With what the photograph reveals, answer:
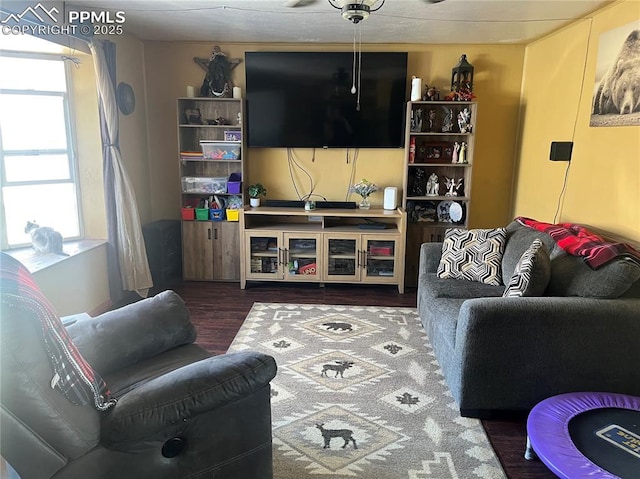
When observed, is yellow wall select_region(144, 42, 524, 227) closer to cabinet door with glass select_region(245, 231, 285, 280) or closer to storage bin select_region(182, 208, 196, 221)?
storage bin select_region(182, 208, 196, 221)

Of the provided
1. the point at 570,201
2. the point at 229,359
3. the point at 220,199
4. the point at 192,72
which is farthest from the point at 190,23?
the point at 570,201

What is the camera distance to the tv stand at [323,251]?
13.9 ft

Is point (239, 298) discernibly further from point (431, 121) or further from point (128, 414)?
point (128, 414)

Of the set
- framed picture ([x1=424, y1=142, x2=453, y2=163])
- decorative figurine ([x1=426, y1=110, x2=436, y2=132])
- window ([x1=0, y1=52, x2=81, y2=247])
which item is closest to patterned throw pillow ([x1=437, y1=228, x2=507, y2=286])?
framed picture ([x1=424, y1=142, x2=453, y2=163])

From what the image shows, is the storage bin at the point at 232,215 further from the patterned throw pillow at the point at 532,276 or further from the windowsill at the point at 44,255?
the patterned throw pillow at the point at 532,276

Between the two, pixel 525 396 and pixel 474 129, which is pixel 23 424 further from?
pixel 474 129

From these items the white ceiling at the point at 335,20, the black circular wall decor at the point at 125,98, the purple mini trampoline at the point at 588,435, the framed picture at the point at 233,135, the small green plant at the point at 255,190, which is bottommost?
the purple mini trampoline at the point at 588,435

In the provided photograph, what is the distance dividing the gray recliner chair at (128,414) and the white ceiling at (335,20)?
2291mm

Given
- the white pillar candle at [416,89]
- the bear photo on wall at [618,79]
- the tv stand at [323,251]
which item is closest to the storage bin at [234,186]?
the tv stand at [323,251]

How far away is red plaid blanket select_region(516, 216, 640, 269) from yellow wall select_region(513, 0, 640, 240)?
1.09 ft

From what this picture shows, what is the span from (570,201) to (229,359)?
3.04 metres

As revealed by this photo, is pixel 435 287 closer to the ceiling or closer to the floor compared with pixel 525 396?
closer to the ceiling

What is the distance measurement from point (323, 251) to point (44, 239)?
2.28 m

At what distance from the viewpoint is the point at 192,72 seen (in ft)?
14.8
